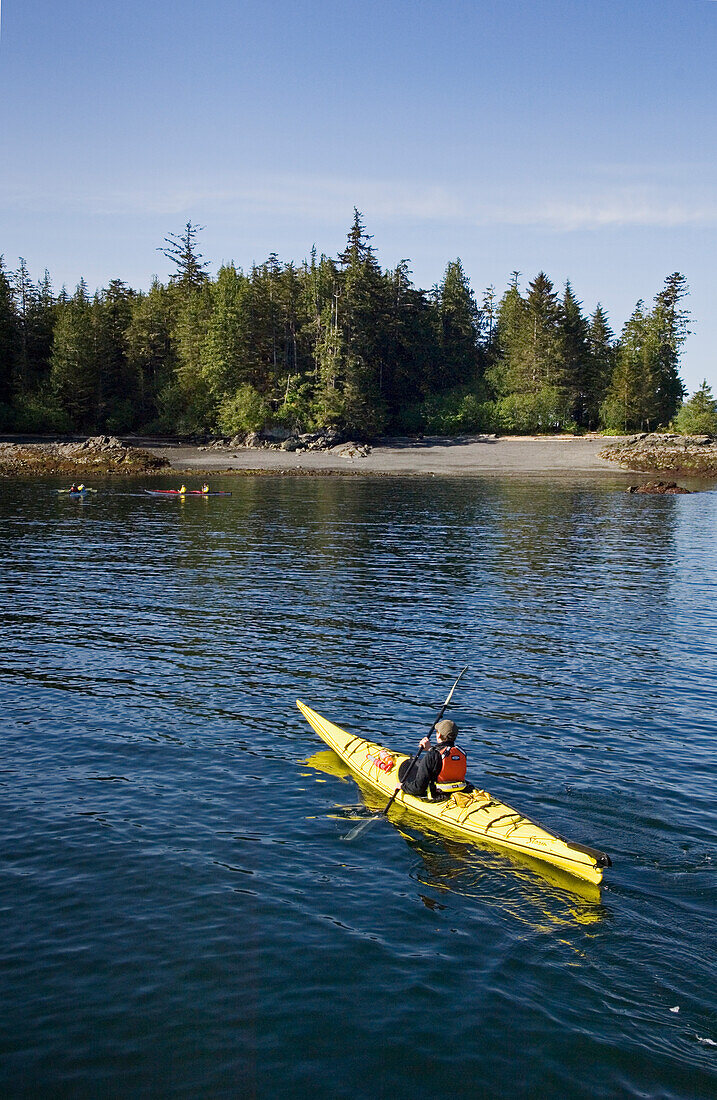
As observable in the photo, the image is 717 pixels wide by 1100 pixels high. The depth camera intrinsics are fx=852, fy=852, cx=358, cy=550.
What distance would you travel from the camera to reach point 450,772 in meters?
14.1

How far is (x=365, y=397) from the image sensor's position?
10219cm

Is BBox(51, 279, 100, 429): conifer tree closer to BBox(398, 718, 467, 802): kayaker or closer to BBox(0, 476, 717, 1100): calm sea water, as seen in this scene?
BBox(0, 476, 717, 1100): calm sea water

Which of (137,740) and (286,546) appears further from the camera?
(286,546)

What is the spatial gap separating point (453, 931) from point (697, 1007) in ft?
9.74

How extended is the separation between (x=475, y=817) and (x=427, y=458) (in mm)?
81498

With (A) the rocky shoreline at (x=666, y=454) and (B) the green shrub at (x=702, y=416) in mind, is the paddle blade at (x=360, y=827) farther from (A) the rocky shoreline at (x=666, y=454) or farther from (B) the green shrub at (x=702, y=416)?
(B) the green shrub at (x=702, y=416)

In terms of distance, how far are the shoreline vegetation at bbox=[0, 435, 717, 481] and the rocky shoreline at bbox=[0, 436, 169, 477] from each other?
0.10 metres

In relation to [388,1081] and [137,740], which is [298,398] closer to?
[137,740]

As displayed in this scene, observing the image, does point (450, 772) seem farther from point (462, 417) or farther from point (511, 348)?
point (511, 348)

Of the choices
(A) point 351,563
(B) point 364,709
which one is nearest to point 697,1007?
(B) point 364,709

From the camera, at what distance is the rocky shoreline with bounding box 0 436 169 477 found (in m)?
81.3

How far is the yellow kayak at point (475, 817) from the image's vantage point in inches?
473

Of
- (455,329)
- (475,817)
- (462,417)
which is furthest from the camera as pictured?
(455,329)

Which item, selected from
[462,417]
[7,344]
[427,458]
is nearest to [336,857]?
[427,458]
